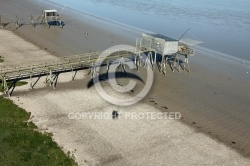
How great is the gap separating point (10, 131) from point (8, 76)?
390 inches

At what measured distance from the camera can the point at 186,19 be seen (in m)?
69.7

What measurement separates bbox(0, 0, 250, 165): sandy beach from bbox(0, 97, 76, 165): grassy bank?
84 cm

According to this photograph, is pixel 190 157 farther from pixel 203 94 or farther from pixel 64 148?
pixel 203 94

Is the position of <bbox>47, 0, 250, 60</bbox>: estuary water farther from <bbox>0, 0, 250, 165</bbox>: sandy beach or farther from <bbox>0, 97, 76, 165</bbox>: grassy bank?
<bbox>0, 97, 76, 165</bbox>: grassy bank

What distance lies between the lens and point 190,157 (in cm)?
2131

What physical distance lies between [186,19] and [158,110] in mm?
46326

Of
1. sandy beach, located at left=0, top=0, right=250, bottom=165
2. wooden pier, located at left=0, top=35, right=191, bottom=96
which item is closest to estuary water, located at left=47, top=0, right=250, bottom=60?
sandy beach, located at left=0, top=0, right=250, bottom=165

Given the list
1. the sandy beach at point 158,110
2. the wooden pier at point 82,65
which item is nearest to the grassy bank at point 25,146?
the sandy beach at point 158,110

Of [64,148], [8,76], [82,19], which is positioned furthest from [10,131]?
[82,19]

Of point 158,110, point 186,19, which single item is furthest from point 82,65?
point 186,19

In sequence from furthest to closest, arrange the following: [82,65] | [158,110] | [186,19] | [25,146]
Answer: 1. [186,19]
2. [82,65]
3. [158,110]
4. [25,146]

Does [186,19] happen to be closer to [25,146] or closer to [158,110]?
[158,110]

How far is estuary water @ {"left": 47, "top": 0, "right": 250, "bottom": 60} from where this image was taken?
174 feet

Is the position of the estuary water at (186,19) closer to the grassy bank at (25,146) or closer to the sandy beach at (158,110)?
the sandy beach at (158,110)
